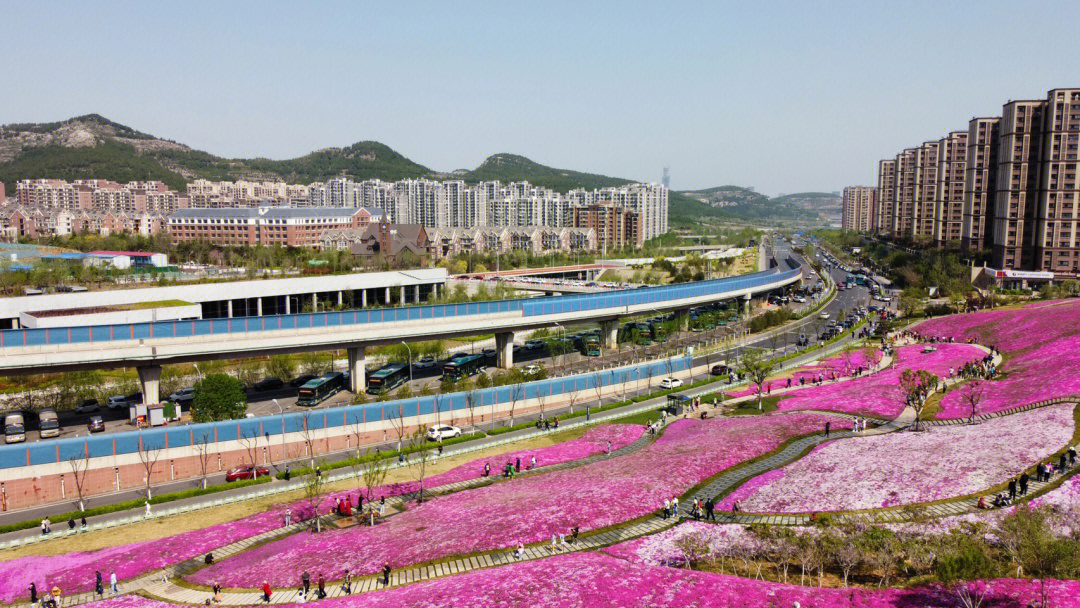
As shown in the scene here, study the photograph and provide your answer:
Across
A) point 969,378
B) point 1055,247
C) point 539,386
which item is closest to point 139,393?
point 539,386

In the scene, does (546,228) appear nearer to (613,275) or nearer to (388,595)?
(613,275)

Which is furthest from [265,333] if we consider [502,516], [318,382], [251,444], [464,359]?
[502,516]

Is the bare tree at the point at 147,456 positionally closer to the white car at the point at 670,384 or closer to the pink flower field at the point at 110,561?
the pink flower field at the point at 110,561

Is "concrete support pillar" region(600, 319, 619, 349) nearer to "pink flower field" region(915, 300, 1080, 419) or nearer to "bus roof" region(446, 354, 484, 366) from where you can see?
"bus roof" region(446, 354, 484, 366)

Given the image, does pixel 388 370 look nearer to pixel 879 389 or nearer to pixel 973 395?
pixel 879 389

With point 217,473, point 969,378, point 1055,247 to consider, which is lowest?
point 217,473

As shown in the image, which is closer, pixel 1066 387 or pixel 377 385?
pixel 1066 387

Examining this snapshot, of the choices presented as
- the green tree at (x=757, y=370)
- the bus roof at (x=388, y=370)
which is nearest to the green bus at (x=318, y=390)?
the bus roof at (x=388, y=370)
